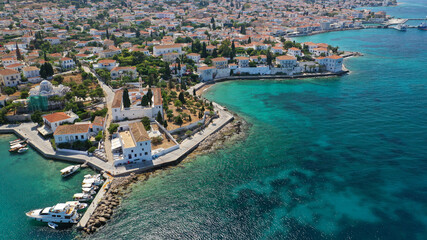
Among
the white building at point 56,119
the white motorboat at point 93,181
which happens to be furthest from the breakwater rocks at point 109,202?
the white building at point 56,119

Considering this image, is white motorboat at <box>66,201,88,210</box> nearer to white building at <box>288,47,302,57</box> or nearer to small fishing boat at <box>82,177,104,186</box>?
small fishing boat at <box>82,177,104,186</box>

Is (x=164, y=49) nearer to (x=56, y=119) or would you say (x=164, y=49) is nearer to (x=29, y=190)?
(x=56, y=119)

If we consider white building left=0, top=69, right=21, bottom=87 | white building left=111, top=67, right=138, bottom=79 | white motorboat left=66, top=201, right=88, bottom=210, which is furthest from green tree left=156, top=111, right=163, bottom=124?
white building left=0, top=69, right=21, bottom=87

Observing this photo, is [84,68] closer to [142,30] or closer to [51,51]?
[51,51]

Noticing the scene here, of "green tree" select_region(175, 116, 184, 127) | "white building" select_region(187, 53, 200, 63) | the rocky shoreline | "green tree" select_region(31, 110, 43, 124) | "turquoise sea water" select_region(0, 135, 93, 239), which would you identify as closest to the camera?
"turquoise sea water" select_region(0, 135, 93, 239)

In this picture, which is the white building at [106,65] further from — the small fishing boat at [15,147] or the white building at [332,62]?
the white building at [332,62]

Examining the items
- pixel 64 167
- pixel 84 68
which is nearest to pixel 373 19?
pixel 84 68

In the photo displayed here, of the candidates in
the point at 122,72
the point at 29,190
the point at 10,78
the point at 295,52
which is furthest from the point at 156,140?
the point at 295,52

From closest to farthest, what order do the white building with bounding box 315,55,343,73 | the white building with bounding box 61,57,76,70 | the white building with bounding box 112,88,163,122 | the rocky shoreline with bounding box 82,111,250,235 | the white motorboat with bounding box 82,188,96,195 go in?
the rocky shoreline with bounding box 82,111,250,235 < the white motorboat with bounding box 82,188,96,195 < the white building with bounding box 112,88,163,122 < the white building with bounding box 61,57,76,70 < the white building with bounding box 315,55,343,73
